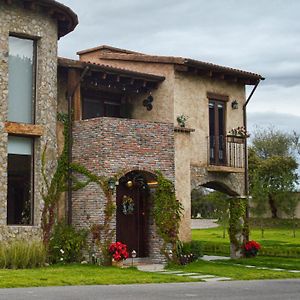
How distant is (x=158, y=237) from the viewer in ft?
77.0

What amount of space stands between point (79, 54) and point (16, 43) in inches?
278

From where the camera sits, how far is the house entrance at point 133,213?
950 inches

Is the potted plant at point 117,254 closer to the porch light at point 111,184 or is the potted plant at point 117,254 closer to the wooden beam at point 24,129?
the porch light at point 111,184

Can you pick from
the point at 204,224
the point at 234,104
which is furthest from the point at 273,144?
the point at 234,104

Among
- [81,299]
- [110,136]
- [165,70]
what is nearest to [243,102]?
[165,70]

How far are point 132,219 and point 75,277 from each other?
23.9 feet

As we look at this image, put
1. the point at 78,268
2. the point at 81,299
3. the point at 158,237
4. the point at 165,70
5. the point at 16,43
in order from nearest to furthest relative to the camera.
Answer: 1. the point at 81,299
2. the point at 78,268
3. the point at 16,43
4. the point at 158,237
5. the point at 165,70

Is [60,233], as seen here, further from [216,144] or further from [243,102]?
[243,102]

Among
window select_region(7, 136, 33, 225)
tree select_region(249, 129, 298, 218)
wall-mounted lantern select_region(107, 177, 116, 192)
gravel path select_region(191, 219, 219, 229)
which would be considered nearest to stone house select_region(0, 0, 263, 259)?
window select_region(7, 136, 33, 225)

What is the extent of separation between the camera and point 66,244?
21.9m

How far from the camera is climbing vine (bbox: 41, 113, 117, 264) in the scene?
71.9 ft

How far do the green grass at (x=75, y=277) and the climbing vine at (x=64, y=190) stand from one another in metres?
1.53

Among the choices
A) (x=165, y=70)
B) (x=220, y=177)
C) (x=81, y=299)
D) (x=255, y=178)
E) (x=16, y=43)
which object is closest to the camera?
(x=81, y=299)

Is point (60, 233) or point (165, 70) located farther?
point (165, 70)
